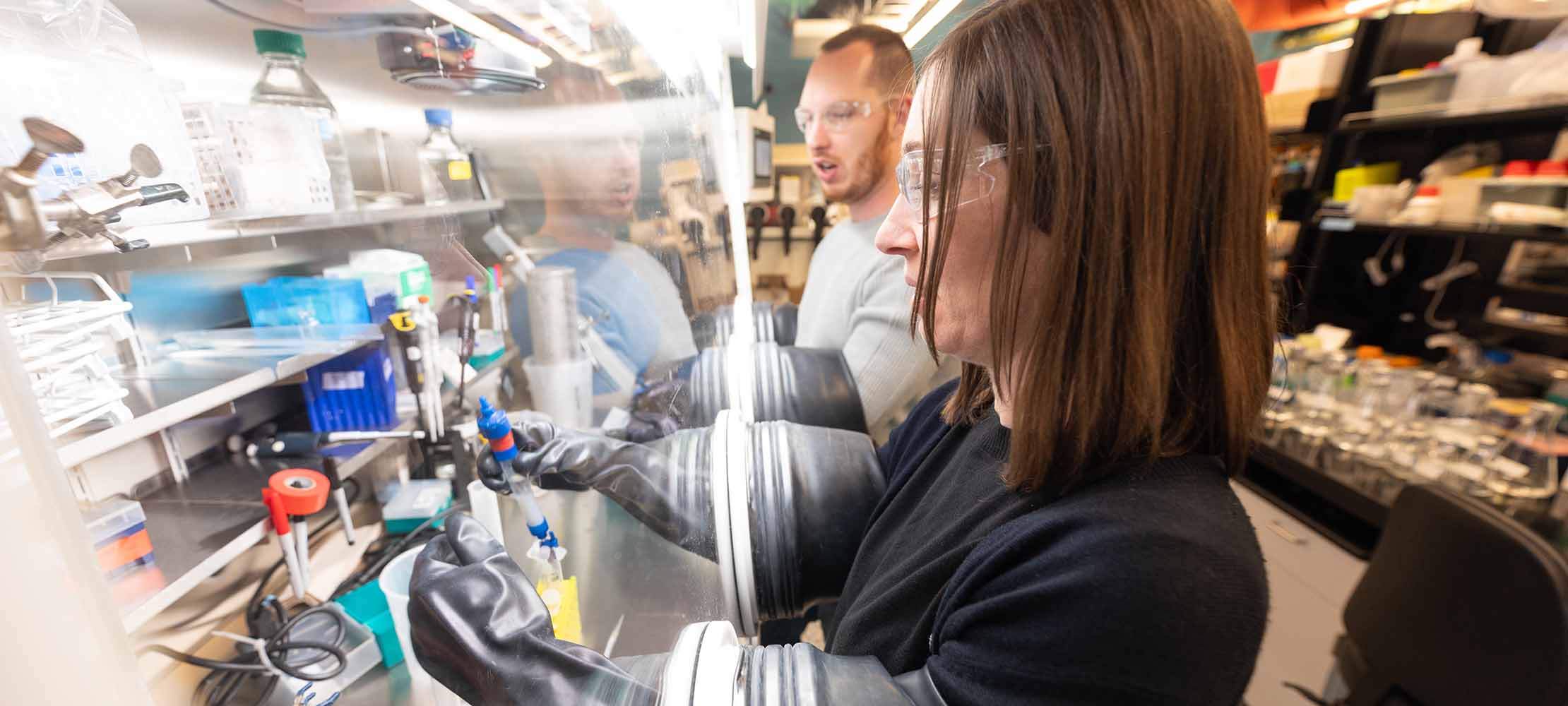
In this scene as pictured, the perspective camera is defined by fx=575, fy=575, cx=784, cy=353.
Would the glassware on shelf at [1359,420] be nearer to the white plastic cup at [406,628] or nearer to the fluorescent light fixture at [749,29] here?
the fluorescent light fixture at [749,29]

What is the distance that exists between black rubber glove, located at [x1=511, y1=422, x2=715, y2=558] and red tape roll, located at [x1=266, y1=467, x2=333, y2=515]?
30cm

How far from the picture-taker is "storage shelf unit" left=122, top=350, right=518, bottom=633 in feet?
1.96

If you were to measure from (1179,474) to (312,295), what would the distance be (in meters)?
1.05

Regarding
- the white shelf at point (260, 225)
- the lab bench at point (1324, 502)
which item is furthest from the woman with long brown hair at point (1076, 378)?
the lab bench at point (1324, 502)

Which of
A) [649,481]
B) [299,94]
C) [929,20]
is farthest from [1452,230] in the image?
[299,94]

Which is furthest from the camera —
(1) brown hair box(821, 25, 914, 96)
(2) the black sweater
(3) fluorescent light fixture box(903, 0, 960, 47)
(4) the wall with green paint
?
(4) the wall with green paint

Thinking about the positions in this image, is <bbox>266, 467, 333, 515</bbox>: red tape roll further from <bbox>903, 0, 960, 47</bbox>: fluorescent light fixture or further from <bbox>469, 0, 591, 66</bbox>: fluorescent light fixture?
<bbox>903, 0, 960, 47</bbox>: fluorescent light fixture

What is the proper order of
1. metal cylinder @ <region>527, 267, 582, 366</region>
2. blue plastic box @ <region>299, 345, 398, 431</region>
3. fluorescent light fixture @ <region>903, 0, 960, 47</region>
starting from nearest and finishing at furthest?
metal cylinder @ <region>527, 267, 582, 366</region> → blue plastic box @ <region>299, 345, 398, 431</region> → fluorescent light fixture @ <region>903, 0, 960, 47</region>

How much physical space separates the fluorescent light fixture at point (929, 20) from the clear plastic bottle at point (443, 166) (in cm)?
95

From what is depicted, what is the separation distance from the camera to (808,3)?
6.98 ft

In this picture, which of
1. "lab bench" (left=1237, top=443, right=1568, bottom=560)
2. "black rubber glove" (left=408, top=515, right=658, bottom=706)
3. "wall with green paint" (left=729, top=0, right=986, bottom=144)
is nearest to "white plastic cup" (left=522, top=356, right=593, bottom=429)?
"black rubber glove" (left=408, top=515, right=658, bottom=706)

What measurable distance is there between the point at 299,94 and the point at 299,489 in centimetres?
51

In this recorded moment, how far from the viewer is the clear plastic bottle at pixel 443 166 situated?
1.79 feet

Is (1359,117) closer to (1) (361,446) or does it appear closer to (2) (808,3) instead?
(2) (808,3)
